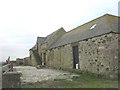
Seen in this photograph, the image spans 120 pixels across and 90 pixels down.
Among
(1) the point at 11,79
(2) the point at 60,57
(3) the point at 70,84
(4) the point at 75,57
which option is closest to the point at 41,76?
Answer: (3) the point at 70,84

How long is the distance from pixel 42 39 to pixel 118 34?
76.0 feet

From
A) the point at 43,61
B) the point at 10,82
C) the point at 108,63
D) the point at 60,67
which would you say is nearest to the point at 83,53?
the point at 108,63

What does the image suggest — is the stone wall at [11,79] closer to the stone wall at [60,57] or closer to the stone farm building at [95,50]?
the stone farm building at [95,50]

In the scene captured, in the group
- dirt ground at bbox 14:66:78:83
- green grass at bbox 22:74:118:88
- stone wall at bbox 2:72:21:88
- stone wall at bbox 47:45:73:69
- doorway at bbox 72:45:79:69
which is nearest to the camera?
stone wall at bbox 2:72:21:88

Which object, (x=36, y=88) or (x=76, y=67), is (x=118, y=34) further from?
(x=36, y=88)

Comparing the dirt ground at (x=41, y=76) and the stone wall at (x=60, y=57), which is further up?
the stone wall at (x=60, y=57)

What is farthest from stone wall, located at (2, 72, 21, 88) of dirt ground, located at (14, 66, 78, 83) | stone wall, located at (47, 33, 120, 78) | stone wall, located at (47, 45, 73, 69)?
stone wall, located at (47, 45, 73, 69)

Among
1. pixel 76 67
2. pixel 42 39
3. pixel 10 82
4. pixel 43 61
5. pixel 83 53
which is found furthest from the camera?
pixel 42 39

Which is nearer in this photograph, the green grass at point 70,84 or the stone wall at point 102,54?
the green grass at point 70,84

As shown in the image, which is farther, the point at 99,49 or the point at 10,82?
the point at 99,49

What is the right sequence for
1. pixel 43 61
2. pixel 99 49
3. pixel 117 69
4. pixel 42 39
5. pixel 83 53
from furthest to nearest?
pixel 42 39 < pixel 43 61 < pixel 83 53 < pixel 99 49 < pixel 117 69

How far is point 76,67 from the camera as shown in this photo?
833 inches

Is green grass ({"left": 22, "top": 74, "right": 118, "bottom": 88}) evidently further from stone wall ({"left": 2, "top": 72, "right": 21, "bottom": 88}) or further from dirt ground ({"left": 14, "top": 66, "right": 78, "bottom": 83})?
stone wall ({"left": 2, "top": 72, "right": 21, "bottom": 88})

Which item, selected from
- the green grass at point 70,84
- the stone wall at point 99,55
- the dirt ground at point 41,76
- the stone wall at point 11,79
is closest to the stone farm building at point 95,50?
the stone wall at point 99,55
